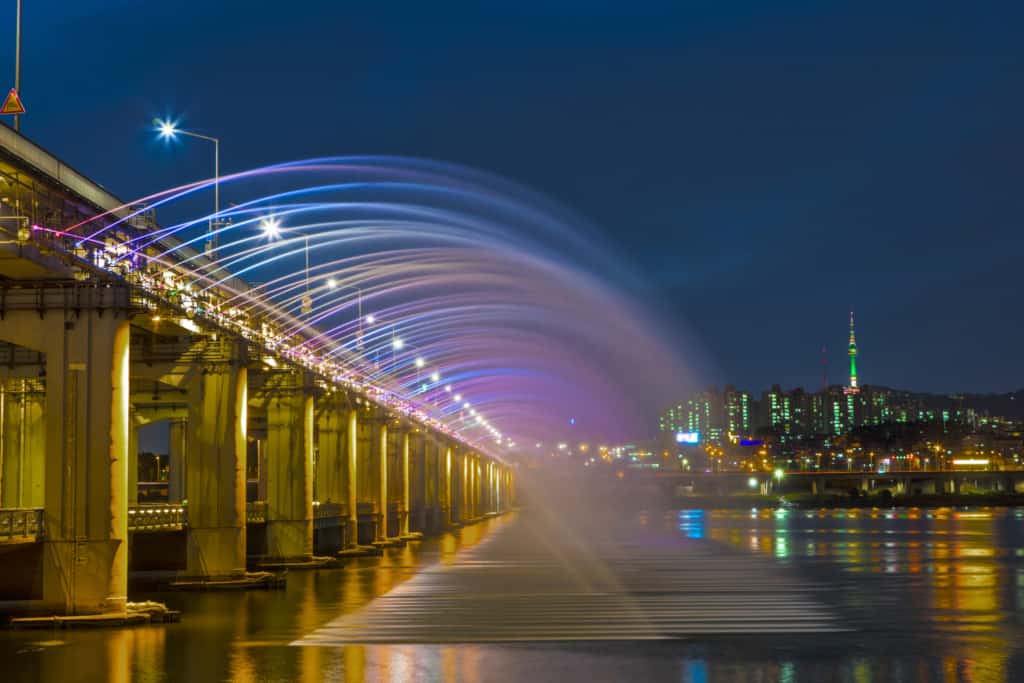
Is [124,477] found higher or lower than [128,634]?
higher

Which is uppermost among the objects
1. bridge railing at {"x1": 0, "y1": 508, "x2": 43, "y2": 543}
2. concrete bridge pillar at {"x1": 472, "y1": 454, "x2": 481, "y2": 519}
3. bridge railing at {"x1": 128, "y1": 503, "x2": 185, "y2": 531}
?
bridge railing at {"x1": 0, "y1": 508, "x2": 43, "y2": 543}

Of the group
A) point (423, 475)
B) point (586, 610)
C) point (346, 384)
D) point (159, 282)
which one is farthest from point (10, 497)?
point (423, 475)

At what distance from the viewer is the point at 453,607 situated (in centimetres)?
3947

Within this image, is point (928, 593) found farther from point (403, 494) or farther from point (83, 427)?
point (403, 494)

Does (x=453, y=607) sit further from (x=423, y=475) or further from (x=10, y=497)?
(x=423, y=475)

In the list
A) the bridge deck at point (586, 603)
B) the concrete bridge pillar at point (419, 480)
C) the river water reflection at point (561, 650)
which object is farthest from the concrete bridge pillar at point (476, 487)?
the river water reflection at point (561, 650)

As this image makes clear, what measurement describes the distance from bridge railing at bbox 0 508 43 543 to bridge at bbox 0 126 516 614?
0.27 ft

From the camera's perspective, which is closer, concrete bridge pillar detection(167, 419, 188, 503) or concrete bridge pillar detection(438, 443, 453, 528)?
concrete bridge pillar detection(167, 419, 188, 503)

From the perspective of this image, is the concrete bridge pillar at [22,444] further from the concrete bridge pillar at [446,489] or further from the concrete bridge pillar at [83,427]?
the concrete bridge pillar at [446,489]

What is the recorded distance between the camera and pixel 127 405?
37.8 meters

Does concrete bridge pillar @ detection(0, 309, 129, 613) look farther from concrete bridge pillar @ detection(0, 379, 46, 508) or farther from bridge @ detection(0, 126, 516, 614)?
concrete bridge pillar @ detection(0, 379, 46, 508)

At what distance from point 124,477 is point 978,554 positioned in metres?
47.7

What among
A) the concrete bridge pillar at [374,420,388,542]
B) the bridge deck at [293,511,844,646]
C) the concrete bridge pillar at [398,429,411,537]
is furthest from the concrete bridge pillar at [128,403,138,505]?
the bridge deck at [293,511,844,646]

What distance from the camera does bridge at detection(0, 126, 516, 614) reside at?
3644 centimetres
